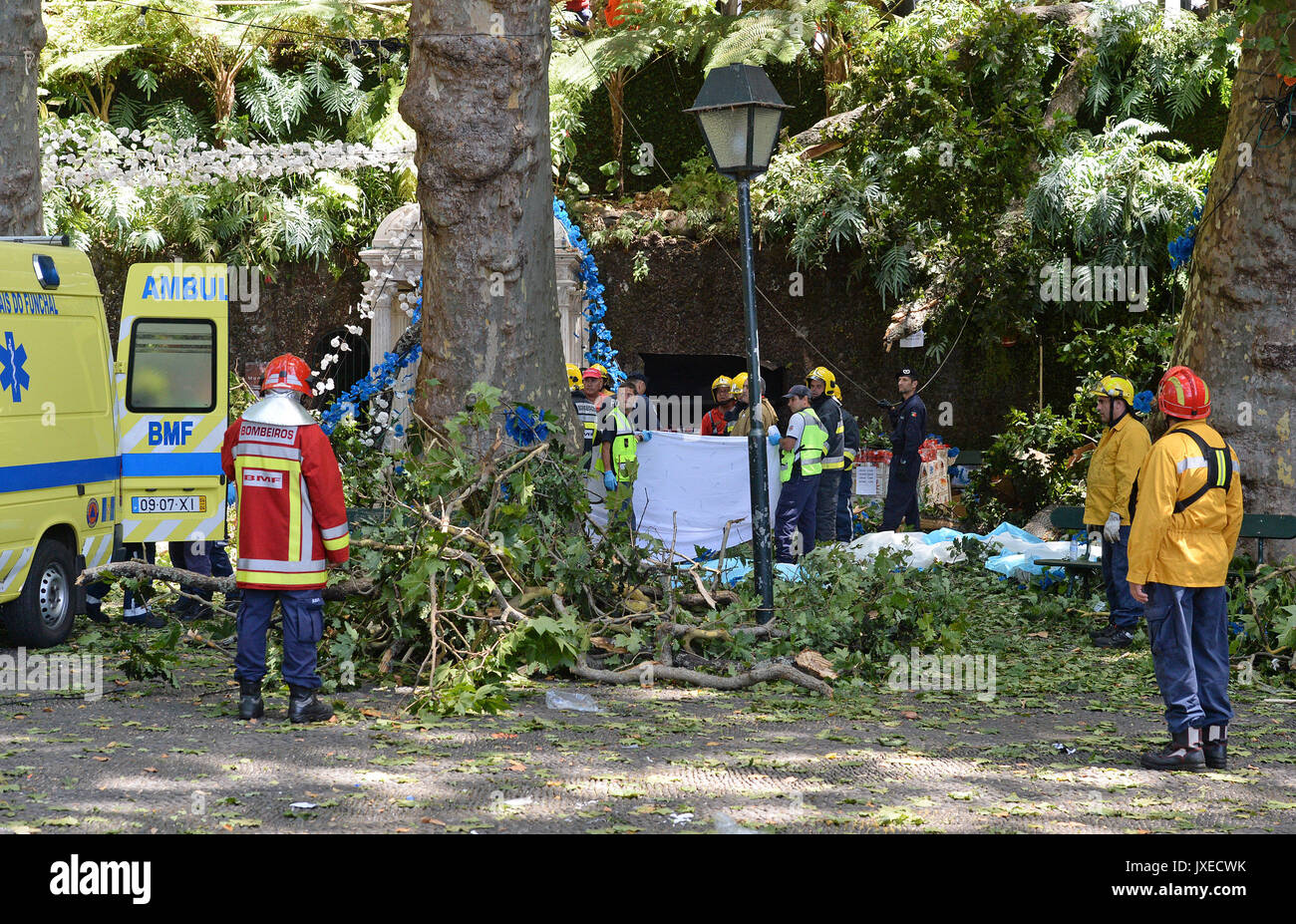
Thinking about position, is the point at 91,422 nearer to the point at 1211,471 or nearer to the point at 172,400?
the point at 172,400

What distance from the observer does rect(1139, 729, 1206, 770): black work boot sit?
6055 millimetres

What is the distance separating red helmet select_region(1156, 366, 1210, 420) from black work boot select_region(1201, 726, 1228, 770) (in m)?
1.47

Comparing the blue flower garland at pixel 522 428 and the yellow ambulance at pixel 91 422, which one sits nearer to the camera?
the yellow ambulance at pixel 91 422

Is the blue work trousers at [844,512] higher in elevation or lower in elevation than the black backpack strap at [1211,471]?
lower

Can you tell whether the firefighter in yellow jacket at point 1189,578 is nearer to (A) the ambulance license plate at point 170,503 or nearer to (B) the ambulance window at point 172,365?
(A) the ambulance license plate at point 170,503

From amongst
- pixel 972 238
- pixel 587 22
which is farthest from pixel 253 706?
pixel 587 22

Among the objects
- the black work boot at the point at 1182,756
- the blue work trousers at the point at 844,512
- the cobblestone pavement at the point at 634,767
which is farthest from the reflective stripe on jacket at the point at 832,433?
the black work boot at the point at 1182,756

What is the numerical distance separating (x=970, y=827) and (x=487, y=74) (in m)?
5.85

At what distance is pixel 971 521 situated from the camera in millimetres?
15867

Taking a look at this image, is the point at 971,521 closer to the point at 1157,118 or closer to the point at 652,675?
the point at 1157,118

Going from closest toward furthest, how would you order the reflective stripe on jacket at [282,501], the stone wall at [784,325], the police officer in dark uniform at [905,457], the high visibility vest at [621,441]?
the reflective stripe on jacket at [282,501] < the high visibility vest at [621,441] < the police officer in dark uniform at [905,457] < the stone wall at [784,325]

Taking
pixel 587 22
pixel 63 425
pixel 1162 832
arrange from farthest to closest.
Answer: pixel 587 22 < pixel 63 425 < pixel 1162 832

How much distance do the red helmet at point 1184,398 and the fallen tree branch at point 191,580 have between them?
4449 millimetres

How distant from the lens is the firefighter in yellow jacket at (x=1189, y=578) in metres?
6.15
